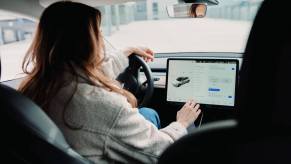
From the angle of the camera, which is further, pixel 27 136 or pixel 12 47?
pixel 12 47

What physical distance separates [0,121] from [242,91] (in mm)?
973

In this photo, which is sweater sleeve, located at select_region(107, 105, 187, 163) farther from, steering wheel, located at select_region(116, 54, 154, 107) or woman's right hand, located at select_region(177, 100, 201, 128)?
steering wheel, located at select_region(116, 54, 154, 107)

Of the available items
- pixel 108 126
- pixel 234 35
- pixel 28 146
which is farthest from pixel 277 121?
pixel 234 35

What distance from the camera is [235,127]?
37.1 inches

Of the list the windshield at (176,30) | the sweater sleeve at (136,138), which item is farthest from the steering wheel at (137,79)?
the windshield at (176,30)

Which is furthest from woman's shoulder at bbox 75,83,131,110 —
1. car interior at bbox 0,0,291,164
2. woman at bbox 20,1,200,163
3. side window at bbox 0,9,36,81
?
side window at bbox 0,9,36,81

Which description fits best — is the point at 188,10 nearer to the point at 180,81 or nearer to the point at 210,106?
the point at 180,81

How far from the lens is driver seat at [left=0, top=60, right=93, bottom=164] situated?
1470mm

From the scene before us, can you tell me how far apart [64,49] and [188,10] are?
116 cm

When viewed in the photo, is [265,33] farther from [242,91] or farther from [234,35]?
[234,35]

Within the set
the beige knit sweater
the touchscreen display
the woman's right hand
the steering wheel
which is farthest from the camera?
the touchscreen display

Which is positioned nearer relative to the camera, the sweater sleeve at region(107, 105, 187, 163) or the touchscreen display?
the sweater sleeve at region(107, 105, 187, 163)

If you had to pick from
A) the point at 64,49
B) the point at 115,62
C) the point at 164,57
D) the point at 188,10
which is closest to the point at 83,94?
the point at 64,49

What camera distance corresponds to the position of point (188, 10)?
8.50 ft
